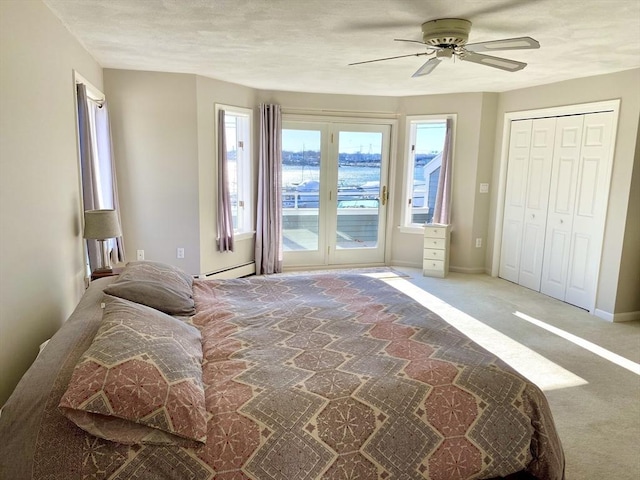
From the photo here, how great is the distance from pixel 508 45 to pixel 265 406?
7.99 ft

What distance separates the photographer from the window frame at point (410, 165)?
19.2 feet

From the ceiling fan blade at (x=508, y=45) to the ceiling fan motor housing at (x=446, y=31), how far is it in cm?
8

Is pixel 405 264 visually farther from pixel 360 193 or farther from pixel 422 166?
pixel 422 166

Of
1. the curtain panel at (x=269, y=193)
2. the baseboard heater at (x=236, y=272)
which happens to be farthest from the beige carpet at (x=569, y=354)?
the baseboard heater at (x=236, y=272)

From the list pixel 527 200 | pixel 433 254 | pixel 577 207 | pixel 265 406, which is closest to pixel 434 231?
pixel 433 254

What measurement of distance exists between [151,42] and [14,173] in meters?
1.82

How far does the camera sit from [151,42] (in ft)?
11.2

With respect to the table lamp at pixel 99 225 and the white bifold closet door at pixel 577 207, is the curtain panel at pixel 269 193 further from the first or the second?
the white bifold closet door at pixel 577 207

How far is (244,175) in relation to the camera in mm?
5602

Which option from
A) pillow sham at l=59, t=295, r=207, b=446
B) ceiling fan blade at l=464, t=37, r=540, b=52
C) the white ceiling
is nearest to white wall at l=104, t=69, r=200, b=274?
the white ceiling

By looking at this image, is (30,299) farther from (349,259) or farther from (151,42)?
(349,259)

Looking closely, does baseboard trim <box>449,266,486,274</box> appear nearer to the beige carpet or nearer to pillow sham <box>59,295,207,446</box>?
the beige carpet

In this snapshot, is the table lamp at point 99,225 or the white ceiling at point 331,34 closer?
the white ceiling at point 331,34

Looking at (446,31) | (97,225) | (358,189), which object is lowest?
(97,225)
